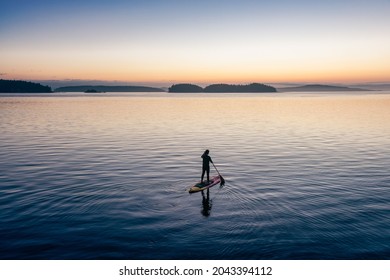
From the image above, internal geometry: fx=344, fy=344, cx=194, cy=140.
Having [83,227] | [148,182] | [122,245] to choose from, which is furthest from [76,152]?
[122,245]

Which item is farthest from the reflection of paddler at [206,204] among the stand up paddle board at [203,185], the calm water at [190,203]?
the stand up paddle board at [203,185]

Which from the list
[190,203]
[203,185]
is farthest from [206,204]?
[203,185]

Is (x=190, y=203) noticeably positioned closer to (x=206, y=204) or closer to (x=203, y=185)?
(x=206, y=204)

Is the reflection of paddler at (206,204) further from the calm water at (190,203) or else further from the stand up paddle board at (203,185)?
the stand up paddle board at (203,185)

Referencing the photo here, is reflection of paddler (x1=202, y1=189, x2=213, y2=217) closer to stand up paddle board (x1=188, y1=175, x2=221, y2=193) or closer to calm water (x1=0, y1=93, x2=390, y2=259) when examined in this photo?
calm water (x1=0, y1=93, x2=390, y2=259)

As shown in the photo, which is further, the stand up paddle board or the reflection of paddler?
the stand up paddle board

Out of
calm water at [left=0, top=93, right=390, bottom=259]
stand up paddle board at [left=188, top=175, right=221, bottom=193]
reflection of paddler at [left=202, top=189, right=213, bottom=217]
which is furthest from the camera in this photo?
stand up paddle board at [left=188, top=175, right=221, bottom=193]

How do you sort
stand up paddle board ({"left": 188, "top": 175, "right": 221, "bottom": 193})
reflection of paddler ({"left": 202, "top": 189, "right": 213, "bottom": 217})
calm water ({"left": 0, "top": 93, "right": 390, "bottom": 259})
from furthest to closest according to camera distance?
stand up paddle board ({"left": 188, "top": 175, "right": 221, "bottom": 193})
reflection of paddler ({"left": 202, "top": 189, "right": 213, "bottom": 217})
calm water ({"left": 0, "top": 93, "right": 390, "bottom": 259})

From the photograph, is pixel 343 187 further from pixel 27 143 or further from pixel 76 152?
pixel 27 143

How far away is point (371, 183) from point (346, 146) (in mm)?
17751

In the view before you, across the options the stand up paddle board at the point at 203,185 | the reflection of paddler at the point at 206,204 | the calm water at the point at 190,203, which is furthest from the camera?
the stand up paddle board at the point at 203,185

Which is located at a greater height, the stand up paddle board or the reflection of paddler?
the stand up paddle board

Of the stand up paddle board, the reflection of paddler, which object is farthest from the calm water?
the stand up paddle board

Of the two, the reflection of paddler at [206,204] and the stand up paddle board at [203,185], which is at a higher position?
the stand up paddle board at [203,185]
